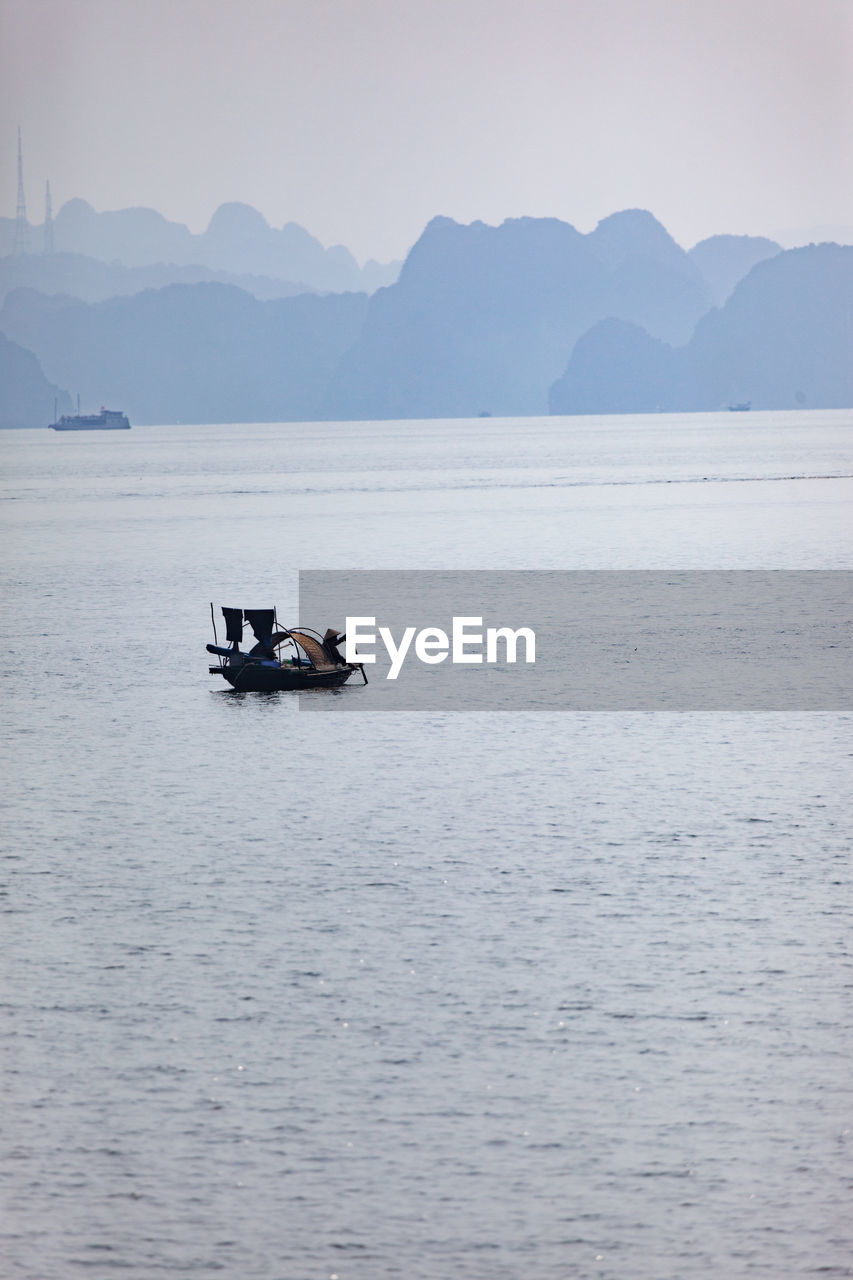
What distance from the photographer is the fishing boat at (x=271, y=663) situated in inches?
2506

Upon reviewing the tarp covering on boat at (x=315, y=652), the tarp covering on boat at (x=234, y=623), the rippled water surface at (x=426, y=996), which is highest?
the tarp covering on boat at (x=234, y=623)

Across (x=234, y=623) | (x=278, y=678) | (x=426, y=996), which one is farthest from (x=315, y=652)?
(x=426, y=996)

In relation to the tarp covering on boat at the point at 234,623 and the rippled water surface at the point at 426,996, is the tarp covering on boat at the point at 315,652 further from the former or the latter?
the rippled water surface at the point at 426,996

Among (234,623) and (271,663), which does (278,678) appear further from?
(234,623)

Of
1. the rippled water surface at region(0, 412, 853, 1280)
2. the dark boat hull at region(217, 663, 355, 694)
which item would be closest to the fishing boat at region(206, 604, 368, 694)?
the dark boat hull at region(217, 663, 355, 694)

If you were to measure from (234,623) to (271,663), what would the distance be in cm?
258

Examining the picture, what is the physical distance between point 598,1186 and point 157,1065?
7.71 metres

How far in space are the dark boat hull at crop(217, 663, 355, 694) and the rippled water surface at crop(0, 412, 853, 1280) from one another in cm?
638

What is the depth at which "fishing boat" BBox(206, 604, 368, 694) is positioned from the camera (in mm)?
63656

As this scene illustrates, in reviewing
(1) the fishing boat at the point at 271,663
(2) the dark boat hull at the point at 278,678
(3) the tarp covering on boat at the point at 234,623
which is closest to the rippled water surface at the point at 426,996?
(2) the dark boat hull at the point at 278,678

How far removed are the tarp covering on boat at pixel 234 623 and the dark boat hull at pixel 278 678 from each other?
180 cm

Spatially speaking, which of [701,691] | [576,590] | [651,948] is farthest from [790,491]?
[651,948]

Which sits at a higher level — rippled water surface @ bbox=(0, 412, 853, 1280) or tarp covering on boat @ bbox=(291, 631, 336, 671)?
tarp covering on boat @ bbox=(291, 631, 336, 671)

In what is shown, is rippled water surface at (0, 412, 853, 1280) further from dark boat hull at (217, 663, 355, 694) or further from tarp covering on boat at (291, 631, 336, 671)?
tarp covering on boat at (291, 631, 336, 671)
